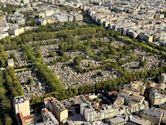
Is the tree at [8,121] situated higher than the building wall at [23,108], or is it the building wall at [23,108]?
the building wall at [23,108]

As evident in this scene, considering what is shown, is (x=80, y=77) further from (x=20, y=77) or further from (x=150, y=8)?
(x=150, y=8)

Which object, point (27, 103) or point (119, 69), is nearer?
point (27, 103)

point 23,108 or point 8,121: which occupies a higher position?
point 23,108

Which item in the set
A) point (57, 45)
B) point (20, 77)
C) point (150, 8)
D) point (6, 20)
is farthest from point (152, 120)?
point (150, 8)

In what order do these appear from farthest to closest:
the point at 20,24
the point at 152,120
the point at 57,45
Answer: the point at 20,24
the point at 57,45
the point at 152,120

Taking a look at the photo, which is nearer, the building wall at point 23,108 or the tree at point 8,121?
the tree at point 8,121


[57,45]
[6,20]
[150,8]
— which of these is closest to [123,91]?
[57,45]

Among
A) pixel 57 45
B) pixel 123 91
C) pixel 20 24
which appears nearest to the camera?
pixel 123 91

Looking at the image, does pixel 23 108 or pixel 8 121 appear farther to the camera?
pixel 23 108

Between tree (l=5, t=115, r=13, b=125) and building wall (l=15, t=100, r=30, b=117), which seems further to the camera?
building wall (l=15, t=100, r=30, b=117)

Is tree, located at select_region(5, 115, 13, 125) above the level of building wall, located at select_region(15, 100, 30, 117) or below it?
below
